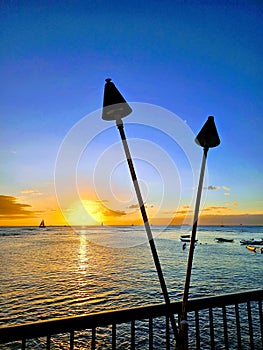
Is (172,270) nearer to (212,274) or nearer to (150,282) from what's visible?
(212,274)

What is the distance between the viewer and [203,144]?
91.7 inches

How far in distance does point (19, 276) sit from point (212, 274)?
12916mm

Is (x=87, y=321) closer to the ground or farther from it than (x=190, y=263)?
closer to the ground

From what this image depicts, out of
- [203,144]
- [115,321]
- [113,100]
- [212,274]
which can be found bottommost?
[212,274]

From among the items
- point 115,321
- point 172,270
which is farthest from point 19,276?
point 115,321

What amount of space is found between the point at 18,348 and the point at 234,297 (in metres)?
7.77

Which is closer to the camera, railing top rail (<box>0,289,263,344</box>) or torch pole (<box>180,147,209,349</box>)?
railing top rail (<box>0,289,263,344</box>)

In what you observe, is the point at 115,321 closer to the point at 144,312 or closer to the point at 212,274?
the point at 144,312

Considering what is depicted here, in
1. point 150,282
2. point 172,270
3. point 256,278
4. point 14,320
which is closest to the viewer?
point 14,320

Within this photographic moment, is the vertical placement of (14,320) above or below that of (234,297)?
below

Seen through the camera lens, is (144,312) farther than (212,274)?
No

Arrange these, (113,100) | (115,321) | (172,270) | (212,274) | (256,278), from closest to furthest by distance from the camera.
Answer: (113,100) → (115,321) → (256,278) → (212,274) → (172,270)

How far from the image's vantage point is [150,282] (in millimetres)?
15914

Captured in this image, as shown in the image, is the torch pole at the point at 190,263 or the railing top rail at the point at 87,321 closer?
the railing top rail at the point at 87,321
